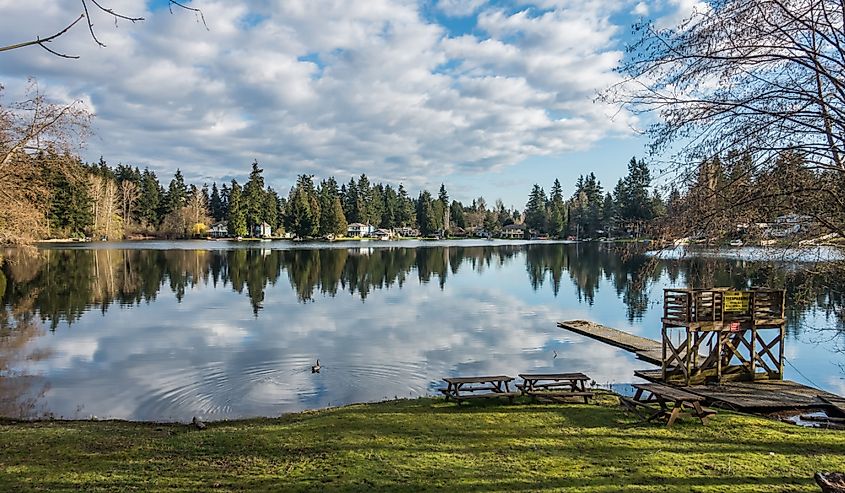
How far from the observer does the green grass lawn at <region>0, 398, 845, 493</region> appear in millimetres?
7309

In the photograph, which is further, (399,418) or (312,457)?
(399,418)

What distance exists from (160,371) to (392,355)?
759 cm

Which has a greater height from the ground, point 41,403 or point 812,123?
point 812,123

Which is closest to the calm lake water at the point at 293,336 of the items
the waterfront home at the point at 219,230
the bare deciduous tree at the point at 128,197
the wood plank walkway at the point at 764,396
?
the wood plank walkway at the point at 764,396

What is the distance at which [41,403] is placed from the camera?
1396cm

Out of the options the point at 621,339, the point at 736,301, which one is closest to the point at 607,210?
the point at 621,339

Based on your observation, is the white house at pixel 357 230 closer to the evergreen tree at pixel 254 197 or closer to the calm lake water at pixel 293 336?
the evergreen tree at pixel 254 197

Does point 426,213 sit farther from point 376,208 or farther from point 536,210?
point 536,210

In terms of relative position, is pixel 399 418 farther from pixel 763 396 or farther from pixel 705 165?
pixel 763 396

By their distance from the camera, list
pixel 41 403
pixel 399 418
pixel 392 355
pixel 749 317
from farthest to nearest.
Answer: pixel 392 355, pixel 749 317, pixel 41 403, pixel 399 418

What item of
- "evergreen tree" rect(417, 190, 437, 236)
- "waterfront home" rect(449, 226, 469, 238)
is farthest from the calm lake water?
"waterfront home" rect(449, 226, 469, 238)

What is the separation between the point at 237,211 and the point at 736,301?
110 meters

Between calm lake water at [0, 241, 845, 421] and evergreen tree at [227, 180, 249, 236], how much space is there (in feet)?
218

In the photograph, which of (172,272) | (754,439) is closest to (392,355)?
(754,439)
